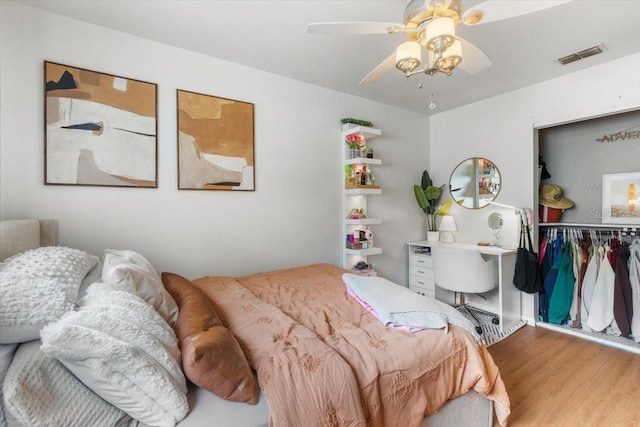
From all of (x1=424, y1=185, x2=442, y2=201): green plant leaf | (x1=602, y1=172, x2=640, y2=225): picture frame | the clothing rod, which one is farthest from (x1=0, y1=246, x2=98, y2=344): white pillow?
(x1=602, y1=172, x2=640, y2=225): picture frame

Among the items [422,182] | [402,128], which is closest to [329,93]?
[402,128]

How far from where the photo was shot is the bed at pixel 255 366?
814mm

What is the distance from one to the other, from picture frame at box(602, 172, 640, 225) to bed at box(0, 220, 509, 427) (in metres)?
2.51

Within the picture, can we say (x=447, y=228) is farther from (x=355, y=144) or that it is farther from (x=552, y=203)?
(x=355, y=144)

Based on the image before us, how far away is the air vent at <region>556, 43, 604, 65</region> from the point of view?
233 centimetres

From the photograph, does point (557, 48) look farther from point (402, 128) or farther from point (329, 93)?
point (329, 93)

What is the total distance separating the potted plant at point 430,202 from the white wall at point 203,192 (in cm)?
16

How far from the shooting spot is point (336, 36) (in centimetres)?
216

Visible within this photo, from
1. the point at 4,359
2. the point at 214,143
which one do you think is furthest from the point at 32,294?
the point at 214,143

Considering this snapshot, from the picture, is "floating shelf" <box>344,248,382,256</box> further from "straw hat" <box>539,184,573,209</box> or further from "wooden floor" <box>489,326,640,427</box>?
"straw hat" <box>539,184,573,209</box>

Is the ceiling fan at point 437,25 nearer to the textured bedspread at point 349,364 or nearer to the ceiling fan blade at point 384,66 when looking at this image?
the ceiling fan blade at point 384,66

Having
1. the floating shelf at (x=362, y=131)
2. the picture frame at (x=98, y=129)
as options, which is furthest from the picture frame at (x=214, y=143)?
the floating shelf at (x=362, y=131)

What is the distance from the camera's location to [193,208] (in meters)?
2.38

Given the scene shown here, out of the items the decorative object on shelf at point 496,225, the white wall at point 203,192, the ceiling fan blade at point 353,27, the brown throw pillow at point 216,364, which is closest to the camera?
the brown throw pillow at point 216,364
